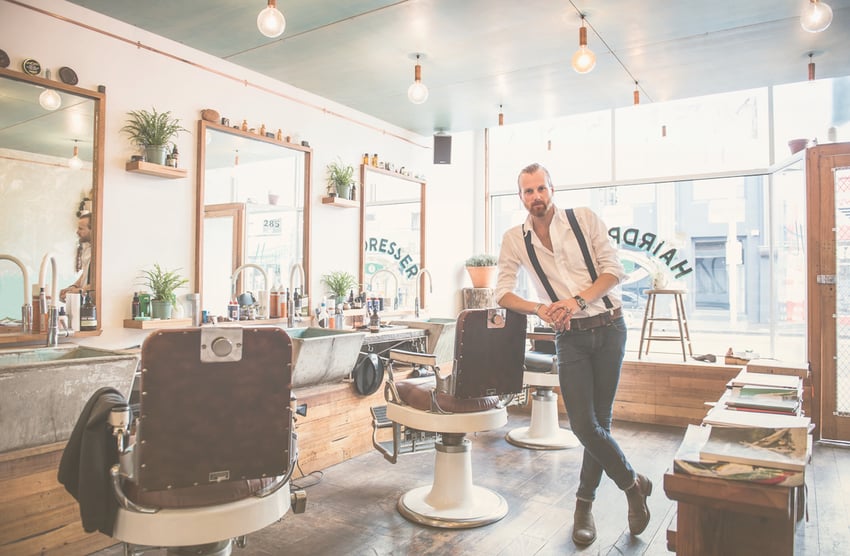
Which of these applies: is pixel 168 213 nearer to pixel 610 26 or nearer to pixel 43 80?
pixel 43 80

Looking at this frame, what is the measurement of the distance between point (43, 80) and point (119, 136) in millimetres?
407

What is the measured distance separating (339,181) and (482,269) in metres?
1.94

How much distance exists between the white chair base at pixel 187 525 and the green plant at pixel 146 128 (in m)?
2.11

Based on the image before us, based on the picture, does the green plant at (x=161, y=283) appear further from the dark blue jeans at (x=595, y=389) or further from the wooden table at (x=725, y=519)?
the wooden table at (x=725, y=519)

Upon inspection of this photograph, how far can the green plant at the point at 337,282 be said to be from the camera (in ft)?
14.0

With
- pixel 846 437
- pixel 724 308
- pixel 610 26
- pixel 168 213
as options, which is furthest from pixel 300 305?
pixel 846 437

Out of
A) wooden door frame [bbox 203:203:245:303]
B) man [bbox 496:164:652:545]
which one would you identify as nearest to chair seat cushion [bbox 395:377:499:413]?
→ man [bbox 496:164:652:545]

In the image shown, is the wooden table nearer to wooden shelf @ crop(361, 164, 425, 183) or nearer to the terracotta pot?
wooden shelf @ crop(361, 164, 425, 183)

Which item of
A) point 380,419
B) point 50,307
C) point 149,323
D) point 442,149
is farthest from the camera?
point 442,149

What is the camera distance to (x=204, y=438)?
5.09ft

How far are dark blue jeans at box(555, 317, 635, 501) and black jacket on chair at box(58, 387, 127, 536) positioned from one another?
170cm

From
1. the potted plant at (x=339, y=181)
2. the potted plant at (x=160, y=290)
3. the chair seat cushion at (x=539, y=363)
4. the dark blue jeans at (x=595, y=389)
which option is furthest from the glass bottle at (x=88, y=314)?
the chair seat cushion at (x=539, y=363)

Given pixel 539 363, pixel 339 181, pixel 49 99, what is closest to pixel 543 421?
pixel 539 363

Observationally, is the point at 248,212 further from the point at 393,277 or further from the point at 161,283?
the point at 393,277
